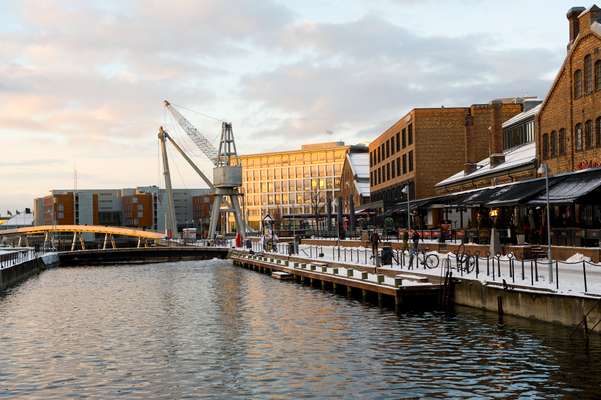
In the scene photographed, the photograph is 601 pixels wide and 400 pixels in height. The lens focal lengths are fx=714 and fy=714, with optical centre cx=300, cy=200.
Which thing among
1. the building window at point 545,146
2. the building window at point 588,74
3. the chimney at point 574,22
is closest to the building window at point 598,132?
the building window at point 588,74

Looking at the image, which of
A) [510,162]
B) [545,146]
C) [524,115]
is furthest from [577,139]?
[524,115]

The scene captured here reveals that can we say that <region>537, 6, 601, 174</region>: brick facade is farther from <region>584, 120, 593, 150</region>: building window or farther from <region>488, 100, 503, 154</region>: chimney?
<region>488, 100, 503, 154</region>: chimney

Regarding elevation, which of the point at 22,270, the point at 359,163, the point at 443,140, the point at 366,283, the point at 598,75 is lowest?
the point at 22,270

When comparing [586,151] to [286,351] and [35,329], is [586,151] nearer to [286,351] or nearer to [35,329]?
[286,351]

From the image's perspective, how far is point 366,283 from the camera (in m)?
41.0

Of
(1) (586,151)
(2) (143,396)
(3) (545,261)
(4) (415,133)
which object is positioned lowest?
(2) (143,396)

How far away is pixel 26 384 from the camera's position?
862 inches

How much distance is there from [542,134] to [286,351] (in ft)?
113

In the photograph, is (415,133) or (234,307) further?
(415,133)

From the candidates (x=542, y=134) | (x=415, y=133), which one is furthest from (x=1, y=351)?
(x=415, y=133)

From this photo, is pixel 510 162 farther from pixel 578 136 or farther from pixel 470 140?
pixel 470 140

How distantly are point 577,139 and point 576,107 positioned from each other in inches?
83.4

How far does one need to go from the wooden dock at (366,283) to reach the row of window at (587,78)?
58.0 ft

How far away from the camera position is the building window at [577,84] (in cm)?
4666
